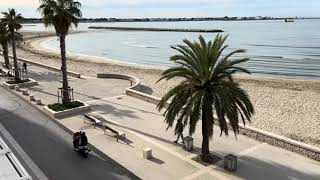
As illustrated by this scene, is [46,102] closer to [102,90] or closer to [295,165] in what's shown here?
[102,90]

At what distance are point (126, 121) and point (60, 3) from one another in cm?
841

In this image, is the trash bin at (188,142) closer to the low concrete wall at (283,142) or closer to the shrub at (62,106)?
the low concrete wall at (283,142)

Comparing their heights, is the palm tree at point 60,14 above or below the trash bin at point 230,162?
above

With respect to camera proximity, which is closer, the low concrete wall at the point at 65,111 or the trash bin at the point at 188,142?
the trash bin at the point at 188,142

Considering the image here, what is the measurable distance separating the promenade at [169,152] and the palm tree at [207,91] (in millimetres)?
1380

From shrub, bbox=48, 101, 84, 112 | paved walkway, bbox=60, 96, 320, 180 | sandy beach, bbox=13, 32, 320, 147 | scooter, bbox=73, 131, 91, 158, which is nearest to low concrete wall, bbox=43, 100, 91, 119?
shrub, bbox=48, 101, 84, 112

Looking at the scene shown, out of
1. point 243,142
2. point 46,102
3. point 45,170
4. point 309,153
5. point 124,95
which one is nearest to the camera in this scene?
point 45,170

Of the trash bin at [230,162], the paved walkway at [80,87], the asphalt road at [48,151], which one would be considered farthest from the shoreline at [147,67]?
the asphalt road at [48,151]

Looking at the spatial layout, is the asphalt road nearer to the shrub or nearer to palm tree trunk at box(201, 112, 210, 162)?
the shrub

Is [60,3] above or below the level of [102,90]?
above

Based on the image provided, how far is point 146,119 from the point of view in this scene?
68.6ft

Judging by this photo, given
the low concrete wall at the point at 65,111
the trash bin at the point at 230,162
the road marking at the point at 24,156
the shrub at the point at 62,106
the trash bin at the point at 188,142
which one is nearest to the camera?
the road marking at the point at 24,156

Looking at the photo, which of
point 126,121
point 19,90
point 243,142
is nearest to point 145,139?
point 126,121

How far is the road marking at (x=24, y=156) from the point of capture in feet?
44.8
